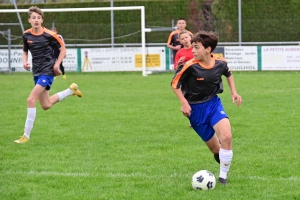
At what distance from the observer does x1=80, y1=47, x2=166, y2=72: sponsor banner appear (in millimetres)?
24594

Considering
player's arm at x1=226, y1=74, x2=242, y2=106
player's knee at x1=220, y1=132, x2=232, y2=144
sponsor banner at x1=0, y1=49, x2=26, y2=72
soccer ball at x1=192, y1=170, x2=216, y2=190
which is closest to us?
soccer ball at x1=192, y1=170, x2=216, y2=190

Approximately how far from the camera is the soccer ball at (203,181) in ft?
19.2

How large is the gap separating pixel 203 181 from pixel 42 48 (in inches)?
175

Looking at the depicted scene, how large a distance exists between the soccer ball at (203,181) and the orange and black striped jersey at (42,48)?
4.12m

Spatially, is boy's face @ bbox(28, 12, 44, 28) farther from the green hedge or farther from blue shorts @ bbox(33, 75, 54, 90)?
the green hedge

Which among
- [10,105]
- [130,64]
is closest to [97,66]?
[130,64]

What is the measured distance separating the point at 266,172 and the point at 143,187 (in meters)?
1.46

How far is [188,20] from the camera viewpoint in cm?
2914

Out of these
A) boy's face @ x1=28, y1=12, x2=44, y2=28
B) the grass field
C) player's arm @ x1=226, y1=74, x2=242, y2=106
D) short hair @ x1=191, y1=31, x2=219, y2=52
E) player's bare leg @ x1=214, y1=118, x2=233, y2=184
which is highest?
boy's face @ x1=28, y1=12, x2=44, y2=28

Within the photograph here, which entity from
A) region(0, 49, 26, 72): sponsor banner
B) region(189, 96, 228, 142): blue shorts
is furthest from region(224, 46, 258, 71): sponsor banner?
region(189, 96, 228, 142): blue shorts

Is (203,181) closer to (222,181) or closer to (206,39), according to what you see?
(222,181)

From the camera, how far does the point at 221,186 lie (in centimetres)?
602

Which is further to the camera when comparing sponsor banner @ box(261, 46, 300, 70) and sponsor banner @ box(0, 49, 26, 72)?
sponsor banner @ box(0, 49, 26, 72)

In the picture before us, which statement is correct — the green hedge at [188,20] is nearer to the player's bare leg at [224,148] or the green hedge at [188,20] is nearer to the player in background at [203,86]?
the player in background at [203,86]
